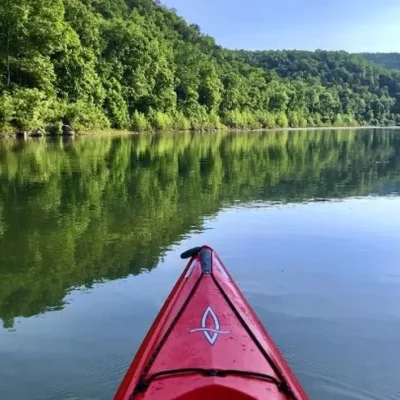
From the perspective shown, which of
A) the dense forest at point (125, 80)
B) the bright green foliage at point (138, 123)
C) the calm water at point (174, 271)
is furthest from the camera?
the bright green foliage at point (138, 123)

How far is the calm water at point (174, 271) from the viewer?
200 inches

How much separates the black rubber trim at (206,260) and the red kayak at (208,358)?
→ 352 millimetres

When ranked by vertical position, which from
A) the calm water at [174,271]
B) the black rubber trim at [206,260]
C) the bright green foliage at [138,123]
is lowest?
the calm water at [174,271]

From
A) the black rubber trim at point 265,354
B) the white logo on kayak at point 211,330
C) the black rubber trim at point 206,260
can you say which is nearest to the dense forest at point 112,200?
the black rubber trim at point 206,260

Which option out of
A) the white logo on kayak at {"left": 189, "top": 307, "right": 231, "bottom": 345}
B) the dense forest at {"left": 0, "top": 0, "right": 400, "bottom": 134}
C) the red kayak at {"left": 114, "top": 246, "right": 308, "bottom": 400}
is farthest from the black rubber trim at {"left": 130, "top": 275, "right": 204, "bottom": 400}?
the dense forest at {"left": 0, "top": 0, "right": 400, "bottom": 134}

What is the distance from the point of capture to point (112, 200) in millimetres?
14047

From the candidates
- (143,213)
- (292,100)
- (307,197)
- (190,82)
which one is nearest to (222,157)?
(307,197)

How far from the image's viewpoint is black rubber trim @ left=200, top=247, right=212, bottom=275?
487cm

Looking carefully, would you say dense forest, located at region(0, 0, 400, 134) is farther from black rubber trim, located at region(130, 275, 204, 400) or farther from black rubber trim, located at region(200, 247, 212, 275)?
black rubber trim, located at region(130, 275, 204, 400)

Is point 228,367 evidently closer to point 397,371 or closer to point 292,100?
point 397,371

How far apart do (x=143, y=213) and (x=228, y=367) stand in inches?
370

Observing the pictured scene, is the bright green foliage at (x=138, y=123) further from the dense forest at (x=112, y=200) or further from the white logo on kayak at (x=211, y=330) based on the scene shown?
the white logo on kayak at (x=211, y=330)

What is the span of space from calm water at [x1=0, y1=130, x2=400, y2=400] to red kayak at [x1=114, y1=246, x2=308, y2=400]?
1118 mm

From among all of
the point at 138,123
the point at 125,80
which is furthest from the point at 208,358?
the point at 125,80
